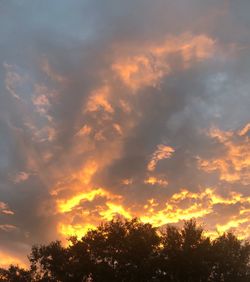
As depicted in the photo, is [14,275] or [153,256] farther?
[14,275]

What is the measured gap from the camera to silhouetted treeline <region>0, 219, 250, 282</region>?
45.1 m

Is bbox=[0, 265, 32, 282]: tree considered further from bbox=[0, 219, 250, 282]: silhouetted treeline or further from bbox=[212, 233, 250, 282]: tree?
bbox=[212, 233, 250, 282]: tree

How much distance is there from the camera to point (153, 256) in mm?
47500

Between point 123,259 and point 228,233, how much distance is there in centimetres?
1414

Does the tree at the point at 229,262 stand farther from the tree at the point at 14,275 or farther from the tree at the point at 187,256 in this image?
the tree at the point at 14,275

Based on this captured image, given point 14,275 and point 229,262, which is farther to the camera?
point 14,275

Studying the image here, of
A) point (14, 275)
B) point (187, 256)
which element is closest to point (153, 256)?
point (187, 256)

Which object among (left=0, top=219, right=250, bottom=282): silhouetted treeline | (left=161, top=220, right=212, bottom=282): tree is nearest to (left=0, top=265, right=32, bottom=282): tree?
(left=0, top=219, right=250, bottom=282): silhouetted treeline

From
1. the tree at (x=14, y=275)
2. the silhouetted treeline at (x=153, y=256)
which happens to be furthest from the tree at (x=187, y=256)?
the tree at (x=14, y=275)

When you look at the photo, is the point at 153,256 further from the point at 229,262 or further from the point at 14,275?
the point at 14,275

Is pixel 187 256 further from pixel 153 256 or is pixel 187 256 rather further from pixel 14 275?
pixel 14 275

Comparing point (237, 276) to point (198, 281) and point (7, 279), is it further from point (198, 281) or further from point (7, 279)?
point (7, 279)

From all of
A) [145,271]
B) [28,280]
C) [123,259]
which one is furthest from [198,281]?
[28,280]

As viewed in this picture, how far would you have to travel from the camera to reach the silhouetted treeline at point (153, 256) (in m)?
45.1
